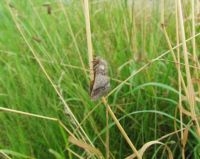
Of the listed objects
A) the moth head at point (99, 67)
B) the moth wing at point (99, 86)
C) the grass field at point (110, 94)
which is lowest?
the grass field at point (110, 94)

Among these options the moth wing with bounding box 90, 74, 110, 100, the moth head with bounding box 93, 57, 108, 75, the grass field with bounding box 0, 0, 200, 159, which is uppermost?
the moth head with bounding box 93, 57, 108, 75

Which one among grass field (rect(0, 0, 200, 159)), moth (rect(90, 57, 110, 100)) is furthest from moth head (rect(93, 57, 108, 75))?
grass field (rect(0, 0, 200, 159))

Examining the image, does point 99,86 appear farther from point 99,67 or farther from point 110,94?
point 110,94

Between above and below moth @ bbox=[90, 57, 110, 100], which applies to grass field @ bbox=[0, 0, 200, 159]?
below

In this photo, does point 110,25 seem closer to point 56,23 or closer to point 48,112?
point 56,23

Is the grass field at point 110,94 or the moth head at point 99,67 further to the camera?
the grass field at point 110,94

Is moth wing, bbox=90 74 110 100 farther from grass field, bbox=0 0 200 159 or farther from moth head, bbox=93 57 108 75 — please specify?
grass field, bbox=0 0 200 159

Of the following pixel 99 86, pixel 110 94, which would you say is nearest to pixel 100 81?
pixel 99 86

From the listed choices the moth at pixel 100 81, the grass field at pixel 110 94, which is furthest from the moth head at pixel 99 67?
the grass field at pixel 110 94

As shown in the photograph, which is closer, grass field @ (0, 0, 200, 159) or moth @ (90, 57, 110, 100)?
moth @ (90, 57, 110, 100)

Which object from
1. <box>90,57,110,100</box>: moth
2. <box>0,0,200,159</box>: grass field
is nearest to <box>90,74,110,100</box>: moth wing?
<box>90,57,110,100</box>: moth

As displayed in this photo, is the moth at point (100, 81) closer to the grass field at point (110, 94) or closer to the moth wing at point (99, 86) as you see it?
the moth wing at point (99, 86)

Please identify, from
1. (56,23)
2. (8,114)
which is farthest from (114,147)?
(56,23)

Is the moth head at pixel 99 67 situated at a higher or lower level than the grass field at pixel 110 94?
higher
